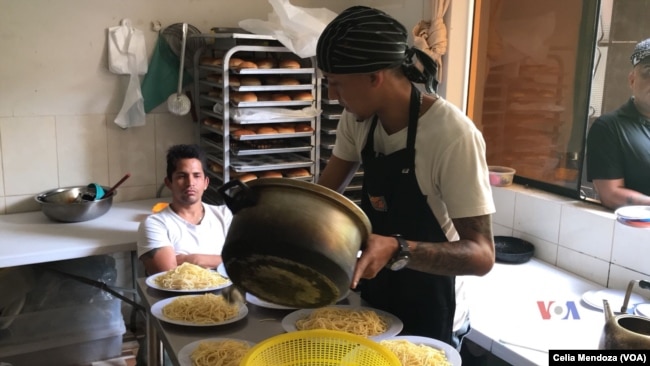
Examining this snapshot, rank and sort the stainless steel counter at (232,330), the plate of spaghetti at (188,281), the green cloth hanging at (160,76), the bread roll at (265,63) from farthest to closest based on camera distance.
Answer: the green cloth hanging at (160,76)
the bread roll at (265,63)
the plate of spaghetti at (188,281)
the stainless steel counter at (232,330)

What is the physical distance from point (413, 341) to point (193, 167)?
56.4 inches

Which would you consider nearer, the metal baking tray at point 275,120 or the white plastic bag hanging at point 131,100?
the metal baking tray at point 275,120

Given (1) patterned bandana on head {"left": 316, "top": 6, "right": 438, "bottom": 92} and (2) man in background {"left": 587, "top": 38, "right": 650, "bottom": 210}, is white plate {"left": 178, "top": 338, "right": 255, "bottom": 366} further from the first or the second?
(2) man in background {"left": 587, "top": 38, "right": 650, "bottom": 210}

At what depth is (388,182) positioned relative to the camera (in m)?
1.52

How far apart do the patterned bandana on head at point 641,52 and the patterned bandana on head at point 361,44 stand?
1314 mm

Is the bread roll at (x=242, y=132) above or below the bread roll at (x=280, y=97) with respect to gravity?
below

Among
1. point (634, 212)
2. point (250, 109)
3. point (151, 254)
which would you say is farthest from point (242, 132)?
point (634, 212)

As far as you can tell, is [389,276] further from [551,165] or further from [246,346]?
[551,165]

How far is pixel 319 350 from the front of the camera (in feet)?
4.33

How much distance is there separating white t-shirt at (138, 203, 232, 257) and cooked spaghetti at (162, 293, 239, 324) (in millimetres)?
800

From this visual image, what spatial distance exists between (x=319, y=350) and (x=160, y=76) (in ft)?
7.13

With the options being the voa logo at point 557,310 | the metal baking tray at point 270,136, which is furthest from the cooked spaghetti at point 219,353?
the metal baking tray at point 270,136

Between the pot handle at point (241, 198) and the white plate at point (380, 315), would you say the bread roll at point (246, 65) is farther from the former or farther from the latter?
the pot handle at point (241, 198)

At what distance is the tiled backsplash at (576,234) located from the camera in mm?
2266
